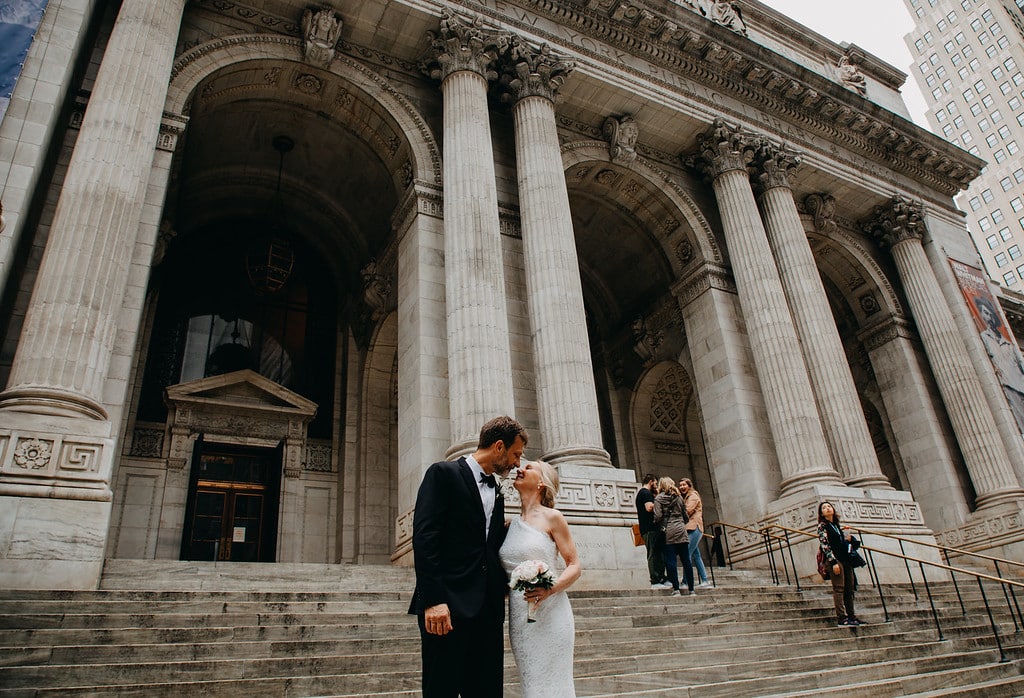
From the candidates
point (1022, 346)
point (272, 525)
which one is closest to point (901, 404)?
point (1022, 346)

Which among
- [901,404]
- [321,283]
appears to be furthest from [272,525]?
[901,404]

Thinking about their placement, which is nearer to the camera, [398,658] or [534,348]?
[398,658]

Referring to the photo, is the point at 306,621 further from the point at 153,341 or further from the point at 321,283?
the point at 321,283

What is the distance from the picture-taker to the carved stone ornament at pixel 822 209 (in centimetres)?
2084

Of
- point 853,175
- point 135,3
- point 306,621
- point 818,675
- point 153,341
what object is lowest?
point 818,675

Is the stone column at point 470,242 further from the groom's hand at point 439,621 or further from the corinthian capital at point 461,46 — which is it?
the groom's hand at point 439,621

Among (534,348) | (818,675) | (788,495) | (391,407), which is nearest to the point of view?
(818,675)

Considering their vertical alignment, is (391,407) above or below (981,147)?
below

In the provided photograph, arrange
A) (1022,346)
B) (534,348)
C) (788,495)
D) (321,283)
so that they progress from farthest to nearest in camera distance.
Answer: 1. (1022,346)
2. (321,283)
3. (788,495)
4. (534,348)

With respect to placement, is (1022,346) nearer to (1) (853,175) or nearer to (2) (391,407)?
(1) (853,175)

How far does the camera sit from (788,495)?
570 inches

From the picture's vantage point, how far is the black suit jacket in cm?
334

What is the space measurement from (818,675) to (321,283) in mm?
16900

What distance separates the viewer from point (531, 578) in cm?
338
